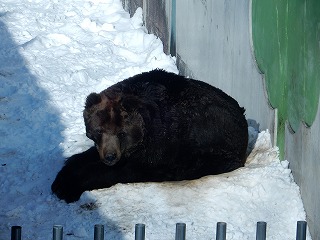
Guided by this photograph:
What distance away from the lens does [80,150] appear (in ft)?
27.8

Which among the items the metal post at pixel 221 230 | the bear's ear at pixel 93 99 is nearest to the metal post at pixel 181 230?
the metal post at pixel 221 230

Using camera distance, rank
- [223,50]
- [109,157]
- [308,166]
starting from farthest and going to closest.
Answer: [223,50], [109,157], [308,166]

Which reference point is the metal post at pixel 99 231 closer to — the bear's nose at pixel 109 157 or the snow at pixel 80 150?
the snow at pixel 80 150

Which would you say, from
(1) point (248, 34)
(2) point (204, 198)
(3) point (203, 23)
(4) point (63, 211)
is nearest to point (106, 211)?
(4) point (63, 211)

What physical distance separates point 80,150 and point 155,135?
1093 millimetres

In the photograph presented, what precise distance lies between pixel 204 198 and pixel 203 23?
333cm

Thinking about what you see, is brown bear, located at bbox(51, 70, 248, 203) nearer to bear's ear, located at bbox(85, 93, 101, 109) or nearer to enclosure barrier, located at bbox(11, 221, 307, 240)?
bear's ear, located at bbox(85, 93, 101, 109)

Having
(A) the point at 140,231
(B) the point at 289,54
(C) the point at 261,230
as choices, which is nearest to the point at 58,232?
(A) the point at 140,231

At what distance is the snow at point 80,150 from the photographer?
686 cm

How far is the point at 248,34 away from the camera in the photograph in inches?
332

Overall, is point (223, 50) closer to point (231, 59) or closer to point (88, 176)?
point (231, 59)

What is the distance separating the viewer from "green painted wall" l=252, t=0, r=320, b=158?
660cm

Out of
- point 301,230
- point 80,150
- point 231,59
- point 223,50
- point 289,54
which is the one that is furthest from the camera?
point 223,50

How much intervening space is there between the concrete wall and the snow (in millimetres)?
216
